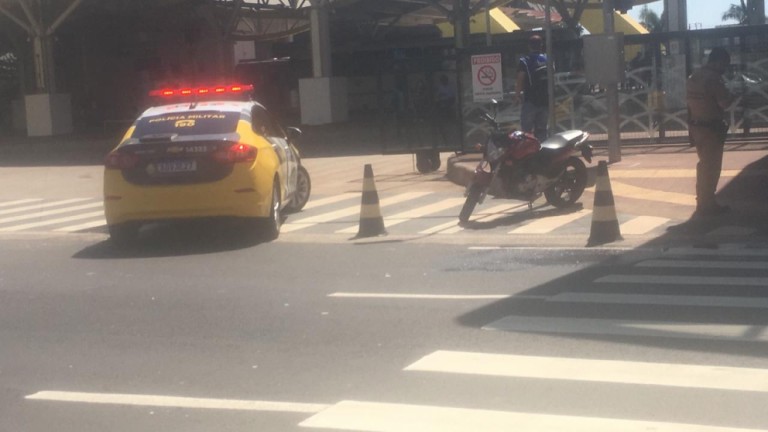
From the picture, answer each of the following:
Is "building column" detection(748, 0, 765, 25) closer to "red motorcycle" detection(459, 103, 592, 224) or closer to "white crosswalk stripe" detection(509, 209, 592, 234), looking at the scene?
"red motorcycle" detection(459, 103, 592, 224)

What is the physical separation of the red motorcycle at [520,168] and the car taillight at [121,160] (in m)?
3.80

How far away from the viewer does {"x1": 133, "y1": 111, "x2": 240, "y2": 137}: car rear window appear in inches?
531

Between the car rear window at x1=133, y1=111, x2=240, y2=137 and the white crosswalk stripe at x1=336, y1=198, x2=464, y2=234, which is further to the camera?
the white crosswalk stripe at x1=336, y1=198, x2=464, y2=234

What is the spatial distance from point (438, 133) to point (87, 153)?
14.5m

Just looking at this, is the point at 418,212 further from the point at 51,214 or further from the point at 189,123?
the point at 51,214

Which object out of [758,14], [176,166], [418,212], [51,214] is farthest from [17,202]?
[758,14]

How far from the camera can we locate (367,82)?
153 ft

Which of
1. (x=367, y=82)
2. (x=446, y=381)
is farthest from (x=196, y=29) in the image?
(x=446, y=381)

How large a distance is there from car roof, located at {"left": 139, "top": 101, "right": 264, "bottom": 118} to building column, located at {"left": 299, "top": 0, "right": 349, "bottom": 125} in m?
21.2

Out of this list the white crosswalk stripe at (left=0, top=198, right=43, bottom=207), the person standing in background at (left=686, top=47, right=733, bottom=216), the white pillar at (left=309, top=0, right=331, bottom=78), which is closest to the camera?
the person standing in background at (left=686, top=47, right=733, bottom=216)

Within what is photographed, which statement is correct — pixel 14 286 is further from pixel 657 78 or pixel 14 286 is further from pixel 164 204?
pixel 657 78

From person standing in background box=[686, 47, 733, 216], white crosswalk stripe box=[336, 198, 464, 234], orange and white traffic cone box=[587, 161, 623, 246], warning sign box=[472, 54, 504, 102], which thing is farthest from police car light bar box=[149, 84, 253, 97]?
warning sign box=[472, 54, 504, 102]

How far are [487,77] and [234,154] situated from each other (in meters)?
7.48

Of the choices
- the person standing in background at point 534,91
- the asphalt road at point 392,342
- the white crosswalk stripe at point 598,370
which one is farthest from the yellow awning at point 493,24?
the white crosswalk stripe at point 598,370
